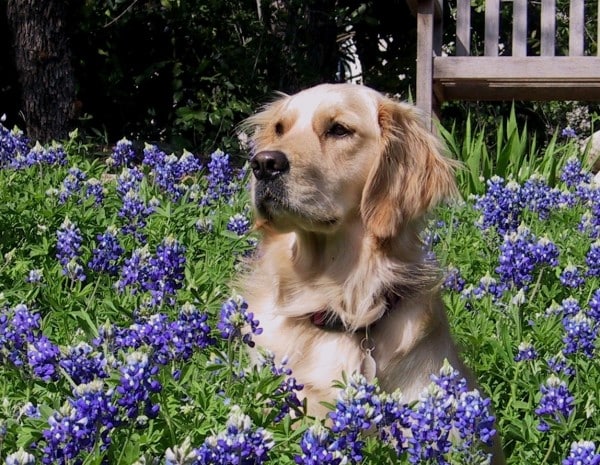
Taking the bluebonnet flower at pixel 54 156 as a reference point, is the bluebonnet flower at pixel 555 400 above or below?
above

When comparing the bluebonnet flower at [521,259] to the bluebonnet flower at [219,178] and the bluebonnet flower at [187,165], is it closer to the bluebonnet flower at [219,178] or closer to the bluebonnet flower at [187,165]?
the bluebonnet flower at [219,178]

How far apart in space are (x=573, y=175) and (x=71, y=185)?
2883 millimetres

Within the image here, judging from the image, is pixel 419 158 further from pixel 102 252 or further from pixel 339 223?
pixel 102 252

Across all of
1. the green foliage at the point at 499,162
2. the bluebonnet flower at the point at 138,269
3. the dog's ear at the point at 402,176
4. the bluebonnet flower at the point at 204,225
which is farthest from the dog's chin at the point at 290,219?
the green foliage at the point at 499,162

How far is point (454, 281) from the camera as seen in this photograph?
13.6 ft

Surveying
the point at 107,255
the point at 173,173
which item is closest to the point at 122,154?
the point at 173,173

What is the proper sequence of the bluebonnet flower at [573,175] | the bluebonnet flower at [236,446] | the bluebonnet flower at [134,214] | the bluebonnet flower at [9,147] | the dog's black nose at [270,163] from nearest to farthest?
1. the bluebonnet flower at [236,446]
2. the dog's black nose at [270,163]
3. the bluebonnet flower at [134,214]
4. the bluebonnet flower at [9,147]
5. the bluebonnet flower at [573,175]

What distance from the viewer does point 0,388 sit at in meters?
2.71

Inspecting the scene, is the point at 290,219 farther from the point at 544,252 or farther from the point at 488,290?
the point at 544,252

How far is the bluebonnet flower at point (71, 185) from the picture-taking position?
4.72 metres

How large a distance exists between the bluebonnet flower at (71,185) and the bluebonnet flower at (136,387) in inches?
107

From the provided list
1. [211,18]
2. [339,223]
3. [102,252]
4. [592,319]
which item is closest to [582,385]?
[592,319]

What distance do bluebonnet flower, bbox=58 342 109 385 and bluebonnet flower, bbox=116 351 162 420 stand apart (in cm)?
15

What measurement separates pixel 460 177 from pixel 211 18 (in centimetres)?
361
